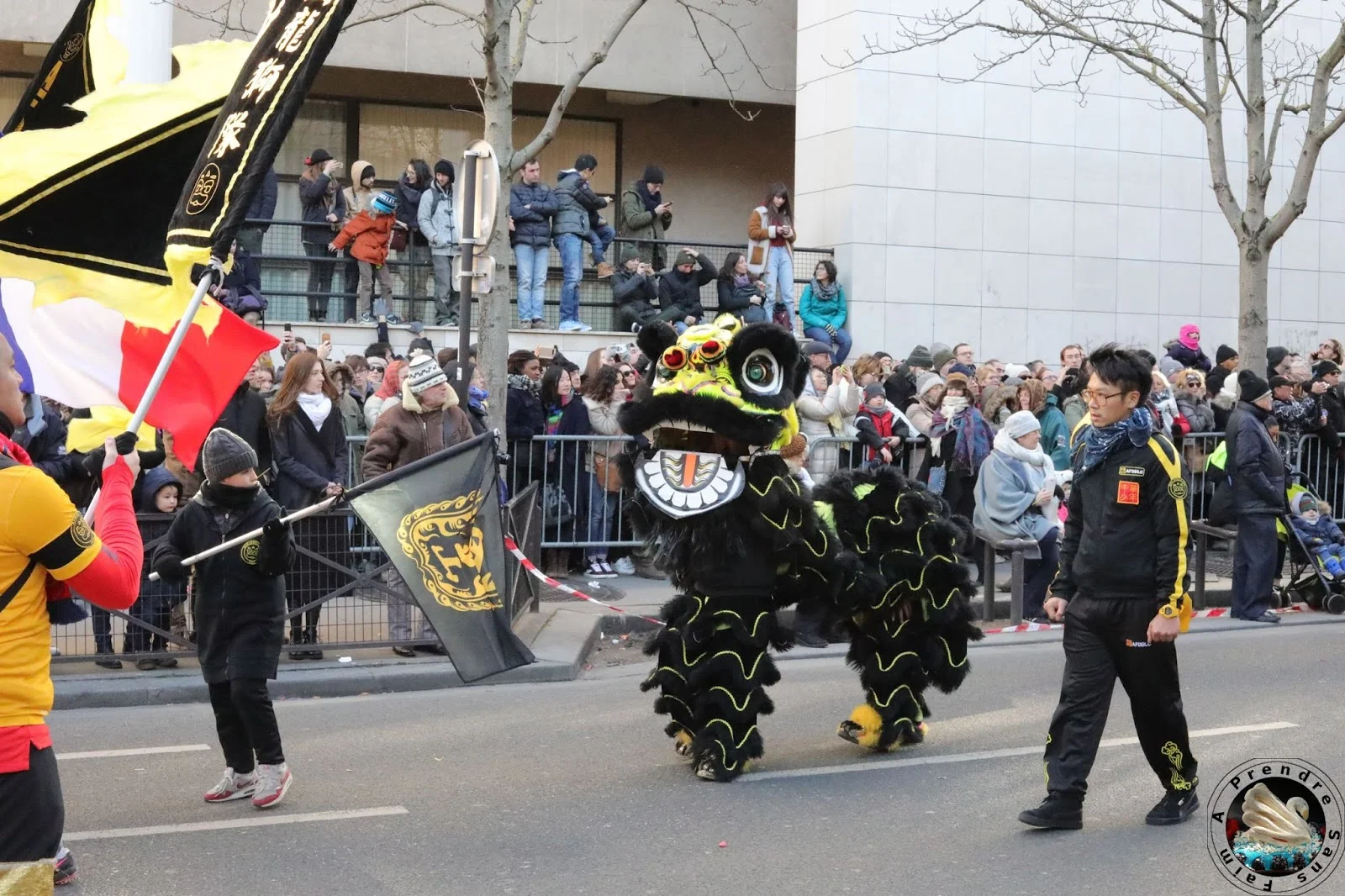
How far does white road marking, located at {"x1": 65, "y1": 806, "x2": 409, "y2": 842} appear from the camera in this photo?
6.64 m

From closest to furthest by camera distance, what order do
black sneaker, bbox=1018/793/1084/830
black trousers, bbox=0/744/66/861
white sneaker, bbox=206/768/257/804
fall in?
black trousers, bbox=0/744/66/861 < black sneaker, bbox=1018/793/1084/830 < white sneaker, bbox=206/768/257/804

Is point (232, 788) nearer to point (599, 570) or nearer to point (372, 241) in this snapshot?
point (599, 570)

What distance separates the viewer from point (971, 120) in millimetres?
20406

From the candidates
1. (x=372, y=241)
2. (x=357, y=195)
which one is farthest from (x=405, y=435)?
(x=357, y=195)

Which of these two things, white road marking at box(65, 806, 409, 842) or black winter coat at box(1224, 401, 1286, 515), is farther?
black winter coat at box(1224, 401, 1286, 515)

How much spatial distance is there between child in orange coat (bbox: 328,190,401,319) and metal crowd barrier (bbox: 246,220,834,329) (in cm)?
22

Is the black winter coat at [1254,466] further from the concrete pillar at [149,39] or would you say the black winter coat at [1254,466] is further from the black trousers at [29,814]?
the concrete pillar at [149,39]

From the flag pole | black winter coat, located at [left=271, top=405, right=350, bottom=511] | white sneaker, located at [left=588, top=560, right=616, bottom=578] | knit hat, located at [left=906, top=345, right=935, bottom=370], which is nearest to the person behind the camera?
the flag pole

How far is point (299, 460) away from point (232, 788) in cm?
431

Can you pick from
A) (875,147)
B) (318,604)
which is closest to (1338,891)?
(318,604)

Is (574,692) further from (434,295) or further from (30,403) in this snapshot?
(434,295)

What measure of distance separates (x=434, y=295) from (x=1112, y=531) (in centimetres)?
1207

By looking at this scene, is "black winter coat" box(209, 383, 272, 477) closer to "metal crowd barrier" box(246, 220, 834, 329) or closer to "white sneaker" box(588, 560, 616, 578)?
"white sneaker" box(588, 560, 616, 578)

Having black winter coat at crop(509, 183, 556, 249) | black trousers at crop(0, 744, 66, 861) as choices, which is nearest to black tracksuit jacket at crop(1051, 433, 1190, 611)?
black trousers at crop(0, 744, 66, 861)
